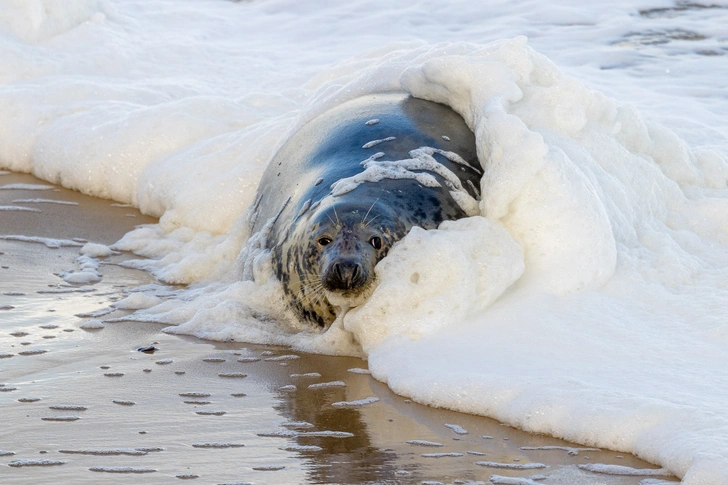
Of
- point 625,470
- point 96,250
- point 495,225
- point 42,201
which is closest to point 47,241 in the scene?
point 96,250

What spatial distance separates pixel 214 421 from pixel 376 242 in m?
1.14

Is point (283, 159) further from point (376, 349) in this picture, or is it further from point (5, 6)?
point (5, 6)

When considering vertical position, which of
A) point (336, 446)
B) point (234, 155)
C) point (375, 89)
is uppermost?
point (375, 89)

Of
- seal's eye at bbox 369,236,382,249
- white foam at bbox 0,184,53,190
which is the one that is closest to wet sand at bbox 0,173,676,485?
seal's eye at bbox 369,236,382,249

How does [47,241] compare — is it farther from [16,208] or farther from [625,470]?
[625,470]

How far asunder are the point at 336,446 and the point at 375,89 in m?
2.85

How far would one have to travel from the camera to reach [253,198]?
221 inches

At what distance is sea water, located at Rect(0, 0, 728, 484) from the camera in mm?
3357

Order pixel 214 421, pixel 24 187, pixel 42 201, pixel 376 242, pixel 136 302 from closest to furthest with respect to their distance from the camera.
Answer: pixel 214 421 → pixel 376 242 → pixel 136 302 → pixel 42 201 → pixel 24 187

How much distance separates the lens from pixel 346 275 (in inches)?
153

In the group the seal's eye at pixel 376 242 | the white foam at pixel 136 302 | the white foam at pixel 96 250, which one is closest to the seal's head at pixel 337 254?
the seal's eye at pixel 376 242

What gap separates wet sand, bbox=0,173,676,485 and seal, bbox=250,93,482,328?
13.0 inches

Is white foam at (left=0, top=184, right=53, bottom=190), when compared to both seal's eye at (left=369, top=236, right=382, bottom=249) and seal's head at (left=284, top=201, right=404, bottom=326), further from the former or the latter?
seal's eye at (left=369, top=236, right=382, bottom=249)

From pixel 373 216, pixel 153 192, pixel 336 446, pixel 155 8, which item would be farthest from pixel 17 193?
pixel 155 8
